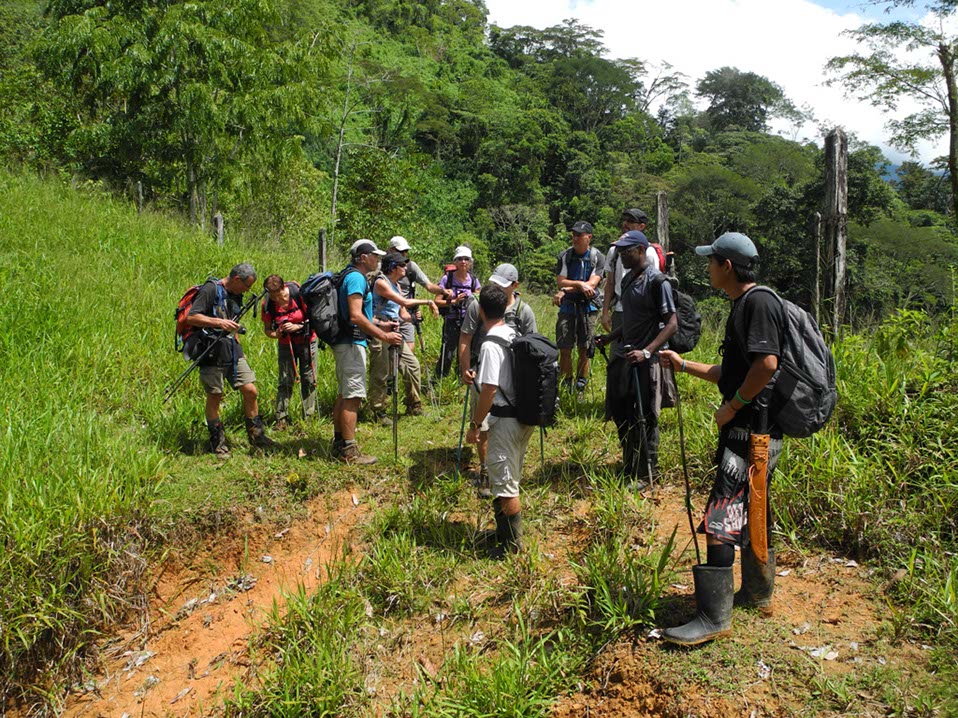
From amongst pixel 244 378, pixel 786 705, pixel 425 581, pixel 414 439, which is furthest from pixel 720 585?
pixel 244 378

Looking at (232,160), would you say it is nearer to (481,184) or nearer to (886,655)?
(886,655)

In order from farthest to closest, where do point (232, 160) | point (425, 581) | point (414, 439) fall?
point (232, 160), point (414, 439), point (425, 581)

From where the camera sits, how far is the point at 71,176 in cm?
1373

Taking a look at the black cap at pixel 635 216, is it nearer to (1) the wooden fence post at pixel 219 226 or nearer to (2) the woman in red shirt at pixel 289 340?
(2) the woman in red shirt at pixel 289 340

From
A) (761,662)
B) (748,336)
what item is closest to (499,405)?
(748,336)

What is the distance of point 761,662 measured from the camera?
11.6 feet

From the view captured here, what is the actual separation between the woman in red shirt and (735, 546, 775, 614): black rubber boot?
14.9 feet

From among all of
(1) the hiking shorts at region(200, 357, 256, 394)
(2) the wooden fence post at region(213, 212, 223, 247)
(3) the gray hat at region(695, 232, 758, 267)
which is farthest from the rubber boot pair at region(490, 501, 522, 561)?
(2) the wooden fence post at region(213, 212, 223, 247)

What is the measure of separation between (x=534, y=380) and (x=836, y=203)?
12.9ft

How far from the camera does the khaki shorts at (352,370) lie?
5902 millimetres

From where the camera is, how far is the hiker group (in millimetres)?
3400

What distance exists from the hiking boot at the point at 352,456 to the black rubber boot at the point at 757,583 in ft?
11.3

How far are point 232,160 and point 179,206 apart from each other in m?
2.02

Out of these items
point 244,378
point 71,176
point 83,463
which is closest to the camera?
point 83,463
